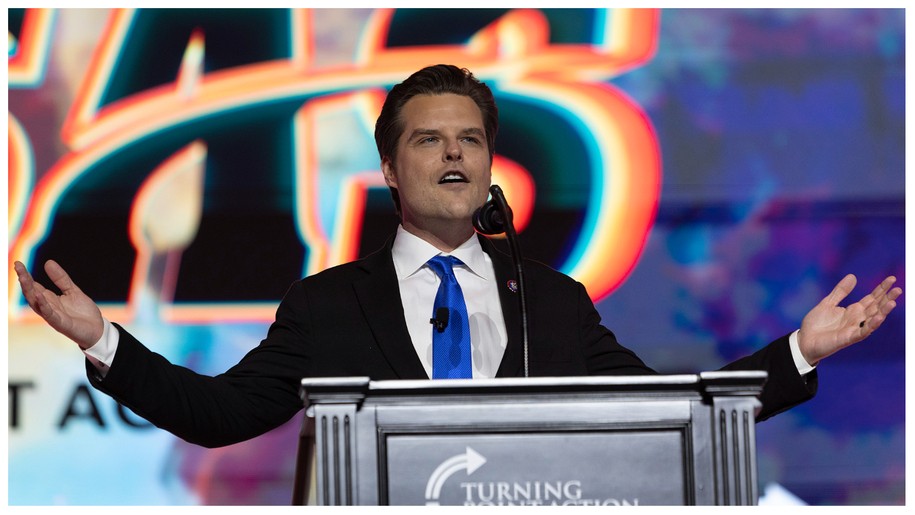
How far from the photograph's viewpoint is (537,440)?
169 centimetres

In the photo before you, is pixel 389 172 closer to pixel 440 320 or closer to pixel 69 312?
pixel 440 320

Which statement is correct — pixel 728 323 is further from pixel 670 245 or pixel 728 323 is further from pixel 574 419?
pixel 574 419

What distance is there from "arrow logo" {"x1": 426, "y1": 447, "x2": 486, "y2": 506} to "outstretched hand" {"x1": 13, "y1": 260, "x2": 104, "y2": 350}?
26.3 inches

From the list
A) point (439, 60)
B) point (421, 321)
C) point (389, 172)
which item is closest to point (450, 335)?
point (421, 321)

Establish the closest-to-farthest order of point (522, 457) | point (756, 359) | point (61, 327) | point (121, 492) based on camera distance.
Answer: point (522, 457)
point (61, 327)
point (756, 359)
point (121, 492)

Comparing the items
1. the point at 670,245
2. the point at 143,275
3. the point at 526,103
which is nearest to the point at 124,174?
the point at 143,275

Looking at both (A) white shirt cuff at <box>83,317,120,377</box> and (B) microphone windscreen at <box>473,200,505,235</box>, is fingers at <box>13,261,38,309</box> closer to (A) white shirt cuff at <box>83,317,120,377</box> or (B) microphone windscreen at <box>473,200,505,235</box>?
(A) white shirt cuff at <box>83,317,120,377</box>

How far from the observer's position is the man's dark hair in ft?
8.70

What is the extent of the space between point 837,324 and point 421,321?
814 millimetres

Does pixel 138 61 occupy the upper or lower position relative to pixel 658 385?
upper

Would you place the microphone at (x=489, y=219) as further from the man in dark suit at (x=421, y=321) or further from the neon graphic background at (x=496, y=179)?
the neon graphic background at (x=496, y=179)

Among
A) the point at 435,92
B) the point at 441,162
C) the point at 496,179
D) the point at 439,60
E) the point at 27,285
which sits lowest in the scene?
the point at 27,285

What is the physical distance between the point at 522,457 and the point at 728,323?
7.81ft

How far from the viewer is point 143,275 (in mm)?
3893
